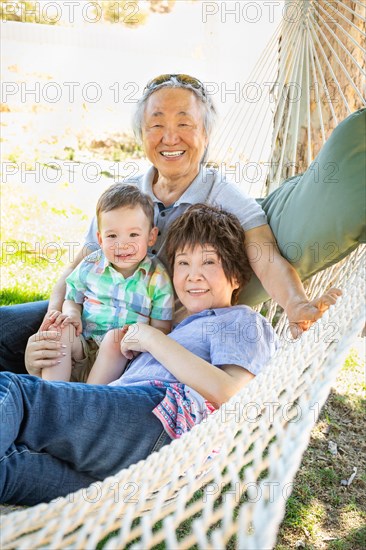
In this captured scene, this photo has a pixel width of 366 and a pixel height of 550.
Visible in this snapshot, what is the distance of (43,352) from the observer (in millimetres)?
1928

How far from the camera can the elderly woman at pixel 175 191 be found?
194cm

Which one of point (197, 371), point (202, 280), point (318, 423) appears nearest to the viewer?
point (197, 371)

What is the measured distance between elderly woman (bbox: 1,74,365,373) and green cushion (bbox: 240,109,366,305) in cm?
2

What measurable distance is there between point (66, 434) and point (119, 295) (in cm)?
59

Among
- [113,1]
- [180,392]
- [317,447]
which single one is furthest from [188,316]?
[113,1]

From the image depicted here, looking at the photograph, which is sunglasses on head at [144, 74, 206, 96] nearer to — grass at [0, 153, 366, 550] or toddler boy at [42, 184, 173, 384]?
toddler boy at [42, 184, 173, 384]

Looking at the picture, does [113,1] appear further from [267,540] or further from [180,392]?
[267,540]

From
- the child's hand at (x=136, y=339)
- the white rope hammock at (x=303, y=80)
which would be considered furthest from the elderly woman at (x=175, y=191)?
the white rope hammock at (x=303, y=80)

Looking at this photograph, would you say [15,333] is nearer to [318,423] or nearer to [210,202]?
[210,202]

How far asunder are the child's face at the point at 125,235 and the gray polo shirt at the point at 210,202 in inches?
4.5

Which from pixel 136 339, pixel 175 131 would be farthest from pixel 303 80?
pixel 136 339

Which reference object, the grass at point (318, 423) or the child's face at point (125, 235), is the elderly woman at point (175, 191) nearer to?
the child's face at point (125, 235)

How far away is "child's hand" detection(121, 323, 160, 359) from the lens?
5.82 ft

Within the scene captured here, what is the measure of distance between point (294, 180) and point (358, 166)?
1.36ft
